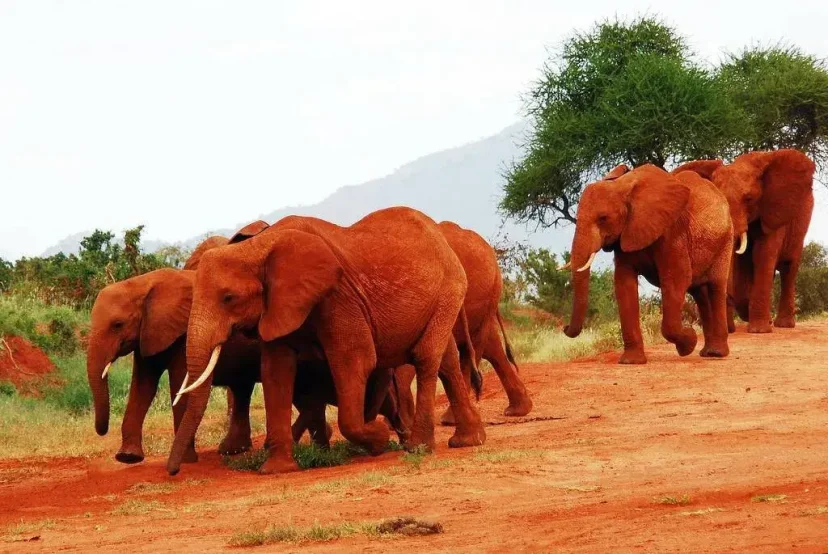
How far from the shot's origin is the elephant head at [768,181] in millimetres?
21641

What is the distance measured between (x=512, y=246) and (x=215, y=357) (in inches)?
1009

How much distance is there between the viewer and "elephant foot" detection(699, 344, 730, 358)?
18.1 meters

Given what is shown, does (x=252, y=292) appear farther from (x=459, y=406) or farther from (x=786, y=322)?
(x=786, y=322)

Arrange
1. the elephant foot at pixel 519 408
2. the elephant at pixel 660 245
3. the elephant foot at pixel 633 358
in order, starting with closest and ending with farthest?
the elephant foot at pixel 519 408 < the elephant at pixel 660 245 < the elephant foot at pixel 633 358

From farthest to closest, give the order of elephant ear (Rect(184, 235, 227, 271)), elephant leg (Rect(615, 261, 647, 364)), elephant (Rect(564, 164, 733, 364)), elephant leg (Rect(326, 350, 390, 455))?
elephant leg (Rect(615, 261, 647, 364)) → elephant (Rect(564, 164, 733, 364)) → elephant ear (Rect(184, 235, 227, 271)) → elephant leg (Rect(326, 350, 390, 455))

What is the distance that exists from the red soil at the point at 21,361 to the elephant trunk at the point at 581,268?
6981mm

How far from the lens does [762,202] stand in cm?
2197

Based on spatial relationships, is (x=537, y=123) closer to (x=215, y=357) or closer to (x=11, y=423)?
(x=11, y=423)

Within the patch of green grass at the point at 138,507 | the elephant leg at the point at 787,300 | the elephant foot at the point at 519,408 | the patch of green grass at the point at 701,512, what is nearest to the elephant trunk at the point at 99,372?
the patch of green grass at the point at 138,507

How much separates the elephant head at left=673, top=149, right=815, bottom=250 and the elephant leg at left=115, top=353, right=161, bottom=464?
11.3 metres

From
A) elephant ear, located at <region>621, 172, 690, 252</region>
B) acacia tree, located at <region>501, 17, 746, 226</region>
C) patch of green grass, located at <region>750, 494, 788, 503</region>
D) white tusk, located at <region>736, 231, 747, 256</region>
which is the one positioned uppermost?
acacia tree, located at <region>501, 17, 746, 226</region>

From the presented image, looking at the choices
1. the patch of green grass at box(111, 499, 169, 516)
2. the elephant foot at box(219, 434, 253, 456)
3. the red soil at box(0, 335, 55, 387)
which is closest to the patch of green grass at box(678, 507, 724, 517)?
the patch of green grass at box(111, 499, 169, 516)

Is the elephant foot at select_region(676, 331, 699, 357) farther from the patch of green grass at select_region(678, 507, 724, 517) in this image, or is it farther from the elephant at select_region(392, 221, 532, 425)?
the patch of green grass at select_region(678, 507, 724, 517)

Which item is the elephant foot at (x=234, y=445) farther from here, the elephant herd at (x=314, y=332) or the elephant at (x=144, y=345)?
the elephant at (x=144, y=345)
